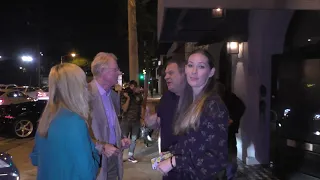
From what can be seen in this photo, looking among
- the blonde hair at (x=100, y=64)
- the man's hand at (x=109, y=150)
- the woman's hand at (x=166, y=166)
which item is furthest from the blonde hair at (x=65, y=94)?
the blonde hair at (x=100, y=64)

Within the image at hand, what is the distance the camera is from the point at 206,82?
8.36 ft

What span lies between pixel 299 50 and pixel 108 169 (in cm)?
362

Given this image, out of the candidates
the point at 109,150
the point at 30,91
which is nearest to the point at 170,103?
the point at 109,150

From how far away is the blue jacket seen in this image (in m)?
2.38

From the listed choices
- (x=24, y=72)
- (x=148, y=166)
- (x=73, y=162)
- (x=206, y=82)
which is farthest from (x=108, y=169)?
(x=24, y=72)

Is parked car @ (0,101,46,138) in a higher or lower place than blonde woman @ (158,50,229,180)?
lower

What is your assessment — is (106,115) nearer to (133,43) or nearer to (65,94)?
(65,94)

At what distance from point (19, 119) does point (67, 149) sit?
33.9 feet

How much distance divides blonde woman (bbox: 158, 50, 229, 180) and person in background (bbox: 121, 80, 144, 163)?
567 centimetres

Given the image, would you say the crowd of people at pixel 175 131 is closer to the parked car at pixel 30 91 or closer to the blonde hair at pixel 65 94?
the blonde hair at pixel 65 94

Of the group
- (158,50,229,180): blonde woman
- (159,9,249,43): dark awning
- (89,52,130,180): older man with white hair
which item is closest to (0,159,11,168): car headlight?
(89,52,130,180): older man with white hair

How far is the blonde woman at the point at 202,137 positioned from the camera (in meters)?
2.30

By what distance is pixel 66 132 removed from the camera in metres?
2.38

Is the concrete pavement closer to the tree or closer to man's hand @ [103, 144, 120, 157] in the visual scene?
man's hand @ [103, 144, 120, 157]
